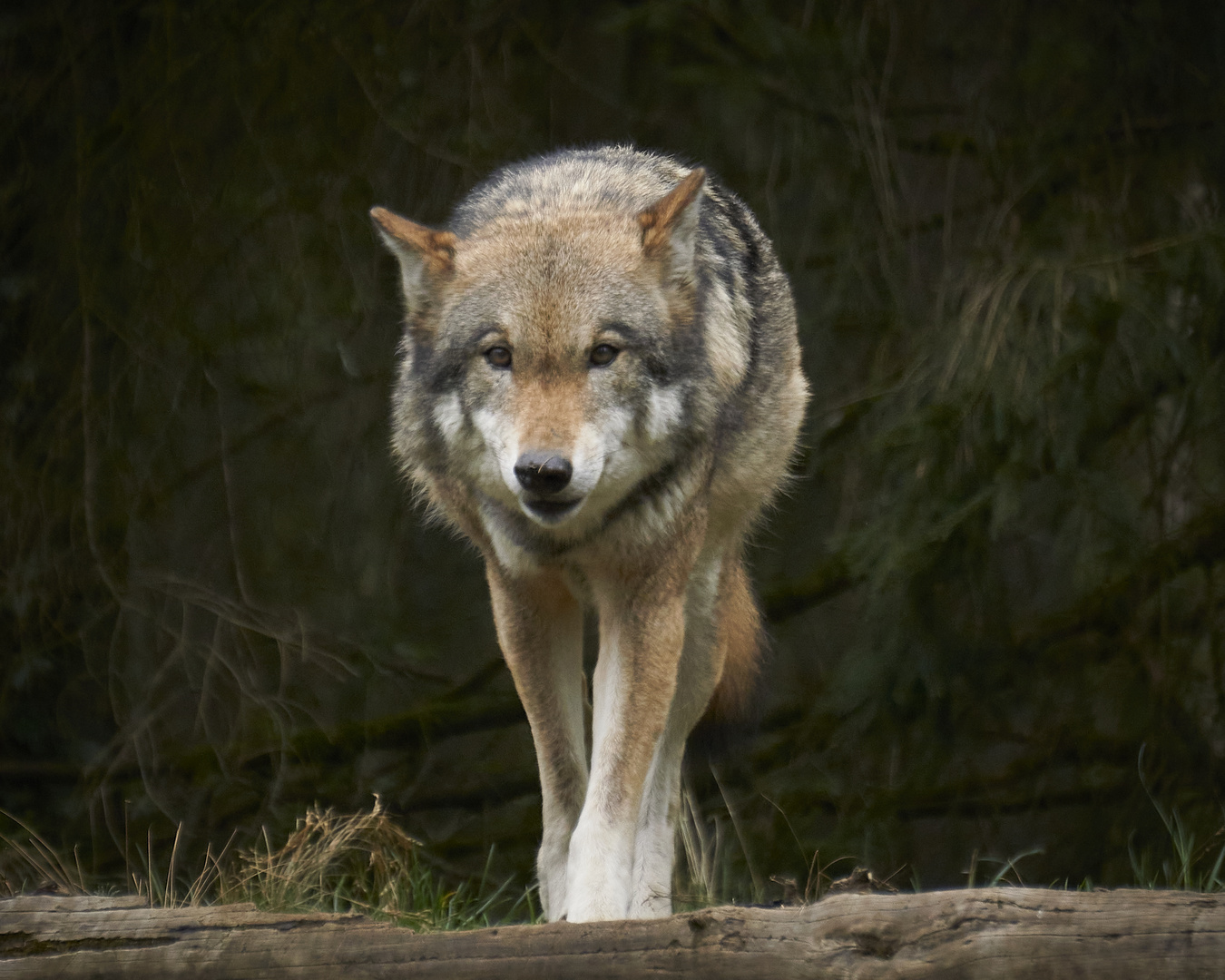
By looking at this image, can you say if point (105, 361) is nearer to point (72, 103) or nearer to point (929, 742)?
point (72, 103)

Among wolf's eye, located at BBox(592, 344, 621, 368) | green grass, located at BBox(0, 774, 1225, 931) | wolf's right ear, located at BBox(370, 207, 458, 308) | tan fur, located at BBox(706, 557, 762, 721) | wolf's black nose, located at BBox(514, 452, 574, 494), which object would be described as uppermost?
wolf's right ear, located at BBox(370, 207, 458, 308)

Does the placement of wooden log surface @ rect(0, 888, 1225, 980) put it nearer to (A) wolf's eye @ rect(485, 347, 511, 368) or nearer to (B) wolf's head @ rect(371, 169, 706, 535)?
(B) wolf's head @ rect(371, 169, 706, 535)

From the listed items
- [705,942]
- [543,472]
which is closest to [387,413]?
[543,472]

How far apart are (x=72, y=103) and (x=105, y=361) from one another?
107cm

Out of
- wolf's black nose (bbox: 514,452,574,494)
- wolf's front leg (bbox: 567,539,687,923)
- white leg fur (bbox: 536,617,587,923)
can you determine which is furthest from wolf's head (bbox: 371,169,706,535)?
white leg fur (bbox: 536,617,587,923)

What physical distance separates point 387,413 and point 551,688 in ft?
9.20

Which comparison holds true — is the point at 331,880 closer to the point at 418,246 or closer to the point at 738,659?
the point at 738,659

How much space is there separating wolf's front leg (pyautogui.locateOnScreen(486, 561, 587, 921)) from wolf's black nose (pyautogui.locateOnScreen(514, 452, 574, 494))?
63cm

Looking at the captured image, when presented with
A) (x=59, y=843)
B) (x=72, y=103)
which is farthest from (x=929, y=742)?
(x=72, y=103)

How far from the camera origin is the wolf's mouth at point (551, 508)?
271 centimetres

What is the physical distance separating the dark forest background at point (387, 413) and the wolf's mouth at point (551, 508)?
1.88 metres

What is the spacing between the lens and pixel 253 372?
18.9 feet

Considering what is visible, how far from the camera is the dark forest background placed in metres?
4.61

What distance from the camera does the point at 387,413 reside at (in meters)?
5.86
